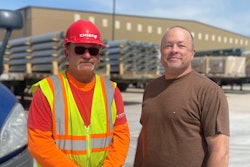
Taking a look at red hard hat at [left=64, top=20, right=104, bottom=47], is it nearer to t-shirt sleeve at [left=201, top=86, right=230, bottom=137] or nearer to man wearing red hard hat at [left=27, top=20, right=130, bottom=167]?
man wearing red hard hat at [left=27, top=20, right=130, bottom=167]

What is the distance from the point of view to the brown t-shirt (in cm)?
209

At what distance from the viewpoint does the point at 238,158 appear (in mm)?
5664

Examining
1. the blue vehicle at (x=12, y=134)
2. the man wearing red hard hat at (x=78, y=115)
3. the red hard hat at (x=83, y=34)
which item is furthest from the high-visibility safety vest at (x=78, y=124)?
the blue vehicle at (x=12, y=134)

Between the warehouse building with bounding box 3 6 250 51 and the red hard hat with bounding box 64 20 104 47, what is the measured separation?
96.3ft

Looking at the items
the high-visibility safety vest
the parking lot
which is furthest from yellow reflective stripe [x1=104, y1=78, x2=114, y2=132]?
the parking lot

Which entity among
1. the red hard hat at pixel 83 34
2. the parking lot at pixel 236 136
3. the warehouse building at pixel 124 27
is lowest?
the parking lot at pixel 236 136

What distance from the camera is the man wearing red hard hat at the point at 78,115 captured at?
2.05 metres

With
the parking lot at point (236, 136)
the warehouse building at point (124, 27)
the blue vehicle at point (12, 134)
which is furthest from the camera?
the warehouse building at point (124, 27)

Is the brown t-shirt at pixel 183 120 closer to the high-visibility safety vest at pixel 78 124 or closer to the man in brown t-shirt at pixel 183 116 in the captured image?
the man in brown t-shirt at pixel 183 116

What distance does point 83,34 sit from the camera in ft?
7.00

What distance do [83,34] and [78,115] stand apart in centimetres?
46

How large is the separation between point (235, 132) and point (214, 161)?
245 inches

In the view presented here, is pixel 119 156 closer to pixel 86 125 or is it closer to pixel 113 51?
pixel 86 125

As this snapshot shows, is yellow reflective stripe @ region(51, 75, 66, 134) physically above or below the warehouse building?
below
